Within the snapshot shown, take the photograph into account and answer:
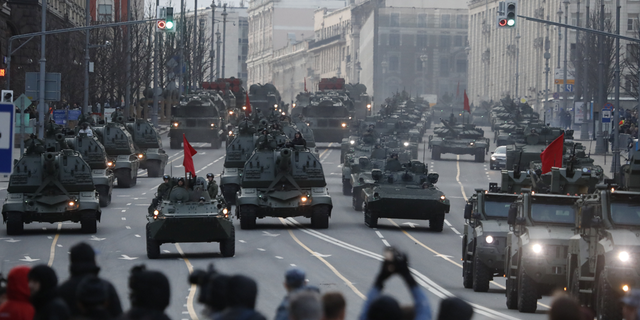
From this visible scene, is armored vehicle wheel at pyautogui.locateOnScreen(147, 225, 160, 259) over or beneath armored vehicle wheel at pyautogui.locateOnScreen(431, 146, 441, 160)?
beneath

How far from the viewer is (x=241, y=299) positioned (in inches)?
306

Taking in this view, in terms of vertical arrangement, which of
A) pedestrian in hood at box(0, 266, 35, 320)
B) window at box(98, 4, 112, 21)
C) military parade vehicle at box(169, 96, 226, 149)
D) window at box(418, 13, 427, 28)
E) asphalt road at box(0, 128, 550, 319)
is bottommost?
asphalt road at box(0, 128, 550, 319)

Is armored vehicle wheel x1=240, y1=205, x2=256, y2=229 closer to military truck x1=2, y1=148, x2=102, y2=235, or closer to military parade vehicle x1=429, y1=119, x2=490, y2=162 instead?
military truck x1=2, y1=148, x2=102, y2=235

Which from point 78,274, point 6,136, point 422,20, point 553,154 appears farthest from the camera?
point 422,20

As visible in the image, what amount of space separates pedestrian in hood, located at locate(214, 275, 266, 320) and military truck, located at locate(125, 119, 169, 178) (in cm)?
3756

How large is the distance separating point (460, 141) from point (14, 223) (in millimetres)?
33021

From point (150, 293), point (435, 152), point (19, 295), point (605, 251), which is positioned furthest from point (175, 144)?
point (150, 293)

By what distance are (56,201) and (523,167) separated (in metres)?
20.2

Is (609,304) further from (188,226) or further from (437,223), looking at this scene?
(437,223)

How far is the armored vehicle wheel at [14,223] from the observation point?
2838 cm

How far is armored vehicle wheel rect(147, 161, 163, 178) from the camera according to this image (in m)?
46.5

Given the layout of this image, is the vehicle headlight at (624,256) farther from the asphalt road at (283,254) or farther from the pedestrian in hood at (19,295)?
the pedestrian in hood at (19,295)

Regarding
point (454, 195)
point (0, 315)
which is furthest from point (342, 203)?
point (0, 315)

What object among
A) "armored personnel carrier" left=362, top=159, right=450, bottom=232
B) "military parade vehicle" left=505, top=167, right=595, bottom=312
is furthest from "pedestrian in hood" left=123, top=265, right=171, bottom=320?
"armored personnel carrier" left=362, top=159, right=450, bottom=232
